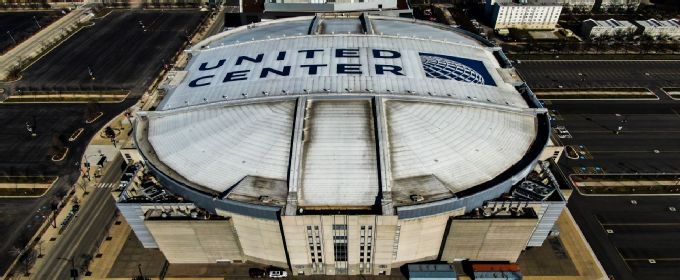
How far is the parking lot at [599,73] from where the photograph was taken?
13038 cm

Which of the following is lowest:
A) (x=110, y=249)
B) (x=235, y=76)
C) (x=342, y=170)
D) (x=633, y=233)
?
(x=633, y=233)

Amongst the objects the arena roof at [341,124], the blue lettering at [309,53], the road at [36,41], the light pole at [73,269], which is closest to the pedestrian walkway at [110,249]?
the light pole at [73,269]

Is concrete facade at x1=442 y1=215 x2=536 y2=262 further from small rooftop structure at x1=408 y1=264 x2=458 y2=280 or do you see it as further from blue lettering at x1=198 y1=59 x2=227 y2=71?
blue lettering at x1=198 y1=59 x2=227 y2=71

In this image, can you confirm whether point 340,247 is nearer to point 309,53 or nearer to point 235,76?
point 235,76

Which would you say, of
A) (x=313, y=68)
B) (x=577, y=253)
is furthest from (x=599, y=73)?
(x=313, y=68)

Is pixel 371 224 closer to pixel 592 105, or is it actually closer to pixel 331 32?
pixel 331 32

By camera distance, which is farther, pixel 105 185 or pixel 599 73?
pixel 599 73

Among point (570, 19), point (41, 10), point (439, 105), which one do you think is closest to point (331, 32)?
point (439, 105)

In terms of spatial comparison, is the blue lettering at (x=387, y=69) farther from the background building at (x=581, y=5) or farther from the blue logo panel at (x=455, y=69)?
the background building at (x=581, y=5)

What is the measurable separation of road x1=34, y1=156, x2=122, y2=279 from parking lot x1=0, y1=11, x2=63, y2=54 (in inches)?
4313

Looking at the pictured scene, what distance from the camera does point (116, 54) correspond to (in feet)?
496

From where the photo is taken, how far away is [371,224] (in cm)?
6044

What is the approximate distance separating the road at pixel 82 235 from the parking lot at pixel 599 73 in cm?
12816

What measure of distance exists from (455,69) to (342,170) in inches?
1541
